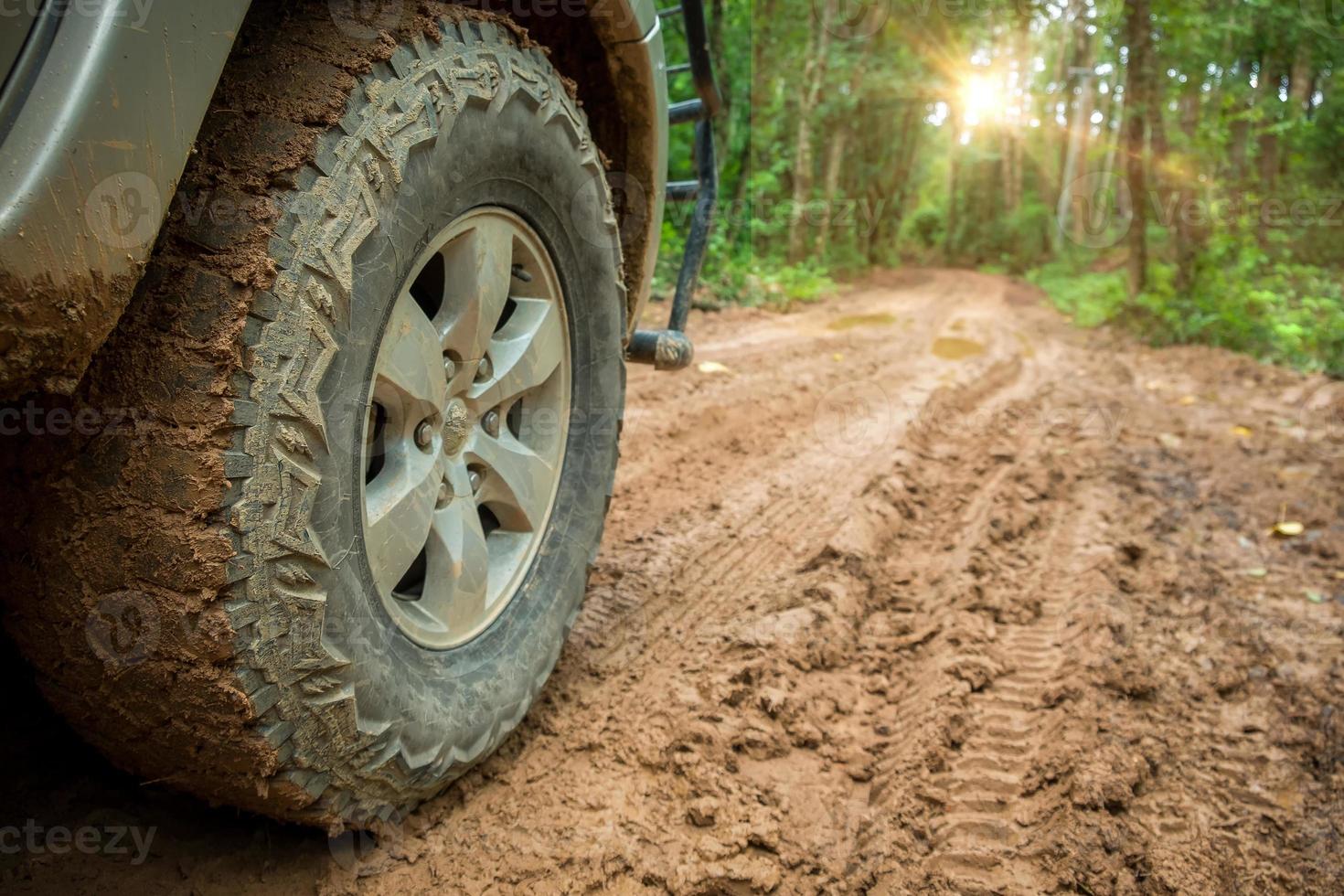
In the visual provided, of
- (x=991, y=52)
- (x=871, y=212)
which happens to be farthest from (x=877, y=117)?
(x=991, y=52)

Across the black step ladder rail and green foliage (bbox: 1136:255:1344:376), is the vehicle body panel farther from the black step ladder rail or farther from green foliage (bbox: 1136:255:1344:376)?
green foliage (bbox: 1136:255:1344:376)

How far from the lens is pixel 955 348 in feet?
29.2

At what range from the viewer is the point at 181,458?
1.07m

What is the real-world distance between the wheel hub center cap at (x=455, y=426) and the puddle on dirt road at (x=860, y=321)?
8932 millimetres

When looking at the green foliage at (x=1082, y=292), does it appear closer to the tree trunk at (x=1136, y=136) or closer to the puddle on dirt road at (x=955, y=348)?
the tree trunk at (x=1136, y=136)

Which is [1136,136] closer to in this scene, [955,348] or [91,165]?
[955,348]

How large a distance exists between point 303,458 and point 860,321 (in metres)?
10.5

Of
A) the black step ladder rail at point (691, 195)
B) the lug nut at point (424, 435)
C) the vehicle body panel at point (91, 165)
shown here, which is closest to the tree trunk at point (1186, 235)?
the black step ladder rail at point (691, 195)

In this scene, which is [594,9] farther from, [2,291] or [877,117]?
[877,117]

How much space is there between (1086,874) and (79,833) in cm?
186

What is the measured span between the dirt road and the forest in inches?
103

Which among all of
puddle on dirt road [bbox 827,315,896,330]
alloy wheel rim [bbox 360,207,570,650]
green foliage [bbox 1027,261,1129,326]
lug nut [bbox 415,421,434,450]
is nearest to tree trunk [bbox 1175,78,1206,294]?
green foliage [bbox 1027,261,1129,326]

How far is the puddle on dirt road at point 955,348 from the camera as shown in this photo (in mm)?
8383

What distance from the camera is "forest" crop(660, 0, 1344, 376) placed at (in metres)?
10.6
